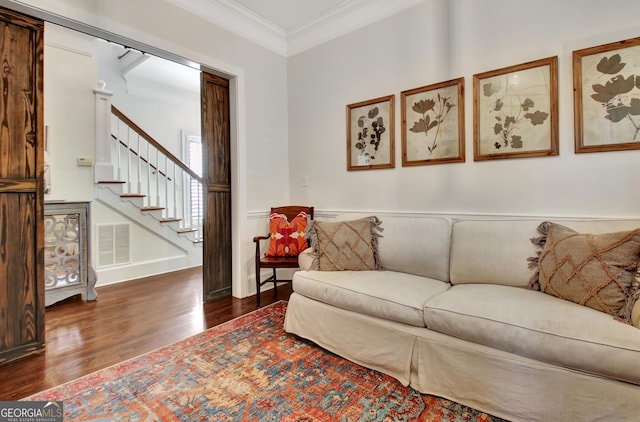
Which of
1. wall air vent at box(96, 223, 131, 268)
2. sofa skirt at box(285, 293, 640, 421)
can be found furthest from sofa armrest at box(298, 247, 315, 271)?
wall air vent at box(96, 223, 131, 268)

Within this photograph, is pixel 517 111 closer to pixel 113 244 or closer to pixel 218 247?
pixel 218 247

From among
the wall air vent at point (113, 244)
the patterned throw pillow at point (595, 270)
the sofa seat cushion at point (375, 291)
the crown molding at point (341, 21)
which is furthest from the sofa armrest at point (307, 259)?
the wall air vent at point (113, 244)

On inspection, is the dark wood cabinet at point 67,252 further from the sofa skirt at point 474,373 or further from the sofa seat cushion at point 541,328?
the sofa seat cushion at point 541,328

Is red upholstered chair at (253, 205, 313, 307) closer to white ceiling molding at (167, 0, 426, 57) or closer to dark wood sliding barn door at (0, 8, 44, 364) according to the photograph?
dark wood sliding barn door at (0, 8, 44, 364)

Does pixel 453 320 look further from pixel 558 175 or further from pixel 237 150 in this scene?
pixel 237 150

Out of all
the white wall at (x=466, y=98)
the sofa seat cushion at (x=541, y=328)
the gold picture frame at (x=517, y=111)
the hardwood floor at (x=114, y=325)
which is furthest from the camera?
the gold picture frame at (x=517, y=111)

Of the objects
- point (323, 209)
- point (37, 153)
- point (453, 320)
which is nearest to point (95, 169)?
point (37, 153)

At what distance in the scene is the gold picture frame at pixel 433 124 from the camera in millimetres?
2453

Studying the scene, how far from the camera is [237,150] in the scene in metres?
3.16

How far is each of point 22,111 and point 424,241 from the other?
2.93 meters

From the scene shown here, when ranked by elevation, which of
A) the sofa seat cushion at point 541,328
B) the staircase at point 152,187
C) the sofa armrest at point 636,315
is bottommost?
the sofa seat cushion at point 541,328

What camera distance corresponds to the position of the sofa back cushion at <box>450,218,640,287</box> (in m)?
1.84

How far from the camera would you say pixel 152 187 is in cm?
480

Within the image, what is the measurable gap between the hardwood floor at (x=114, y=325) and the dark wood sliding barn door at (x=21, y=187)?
237mm
